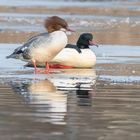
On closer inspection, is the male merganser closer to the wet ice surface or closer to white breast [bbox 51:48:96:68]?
white breast [bbox 51:48:96:68]

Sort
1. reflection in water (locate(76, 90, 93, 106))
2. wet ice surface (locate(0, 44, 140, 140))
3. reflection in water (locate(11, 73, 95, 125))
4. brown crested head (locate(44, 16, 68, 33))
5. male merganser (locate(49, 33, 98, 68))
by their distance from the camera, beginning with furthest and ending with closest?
male merganser (locate(49, 33, 98, 68)) → brown crested head (locate(44, 16, 68, 33)) → reflection in water (locate(76, 90, 93, 106)) → reflection in water (locate(11, 73, 95, 125)) → wet ice surface (locate(0, 44, 140, 140))

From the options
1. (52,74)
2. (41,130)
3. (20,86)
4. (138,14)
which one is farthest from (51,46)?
(138,14)

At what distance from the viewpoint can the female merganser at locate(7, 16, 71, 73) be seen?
50.5ft

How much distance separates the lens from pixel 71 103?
35.8 feet

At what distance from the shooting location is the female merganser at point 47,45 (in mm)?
15406

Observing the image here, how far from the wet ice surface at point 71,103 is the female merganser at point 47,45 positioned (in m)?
0.34

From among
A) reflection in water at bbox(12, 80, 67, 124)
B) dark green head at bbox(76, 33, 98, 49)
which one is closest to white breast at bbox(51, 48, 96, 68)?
dark green head at bbox(76, 33, 98, 49)

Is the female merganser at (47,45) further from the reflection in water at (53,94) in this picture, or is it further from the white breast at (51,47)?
the reflection in water at (53,94)

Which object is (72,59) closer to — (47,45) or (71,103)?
(47,45)

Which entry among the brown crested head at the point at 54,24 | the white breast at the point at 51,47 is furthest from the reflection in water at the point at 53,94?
the brown crested head at the point at 54,24

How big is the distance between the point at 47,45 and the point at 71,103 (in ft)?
15.4

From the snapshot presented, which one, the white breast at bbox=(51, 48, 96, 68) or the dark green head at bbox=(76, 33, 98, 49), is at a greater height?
the dark green head at bbox=(76, 33, 98, 49)

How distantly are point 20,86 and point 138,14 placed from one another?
28.8 meters

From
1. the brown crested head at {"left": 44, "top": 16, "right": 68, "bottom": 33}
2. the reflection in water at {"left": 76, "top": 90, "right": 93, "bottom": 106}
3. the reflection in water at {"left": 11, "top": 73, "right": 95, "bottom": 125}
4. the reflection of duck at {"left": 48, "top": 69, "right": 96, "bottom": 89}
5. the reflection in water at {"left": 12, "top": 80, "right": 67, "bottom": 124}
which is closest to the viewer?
the reflection in water at {"left": 12, "top": 80, "right": 67, "bottom": 124}
